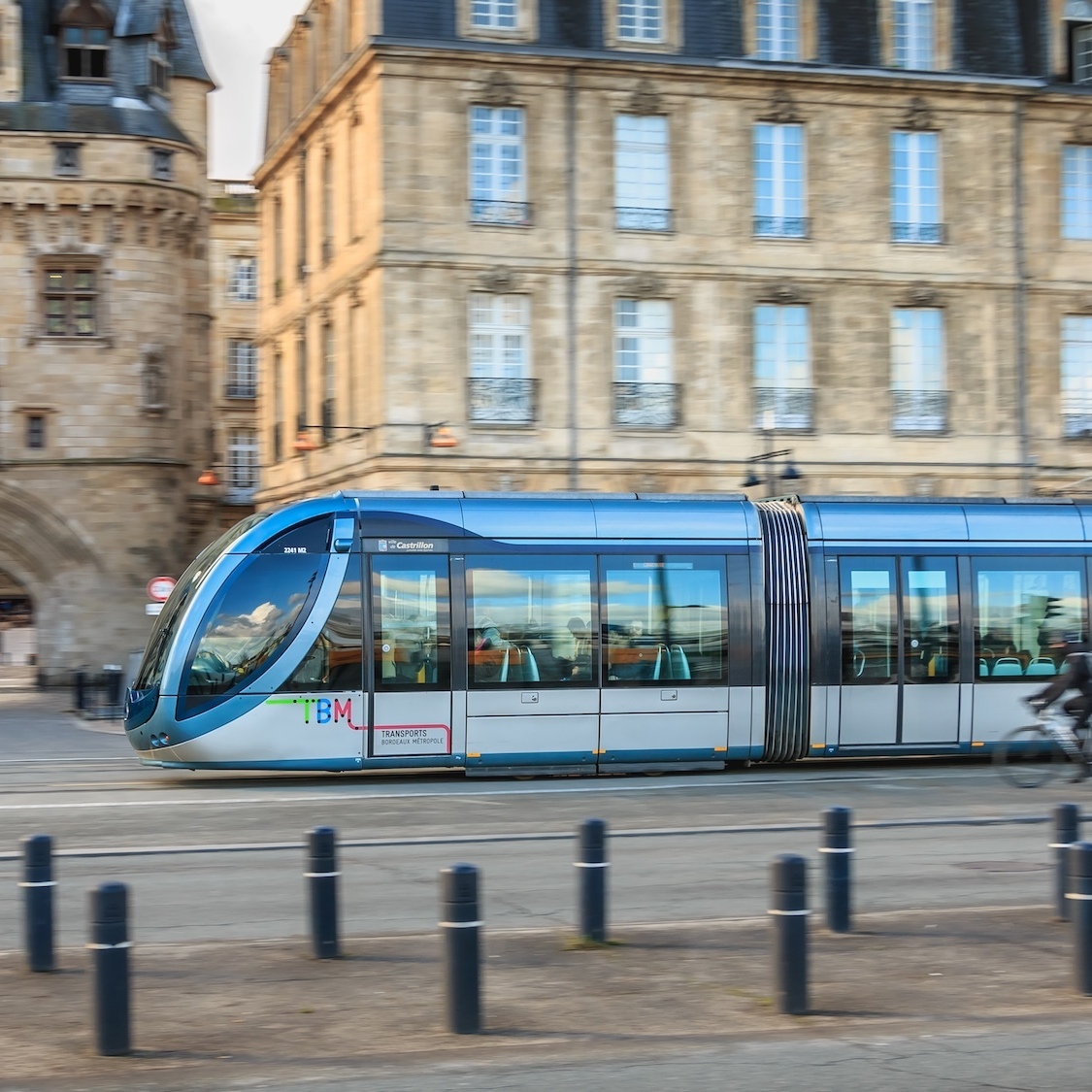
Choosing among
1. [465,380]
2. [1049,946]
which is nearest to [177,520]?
[465,380]

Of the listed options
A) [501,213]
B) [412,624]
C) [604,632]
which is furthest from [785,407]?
[412,624]

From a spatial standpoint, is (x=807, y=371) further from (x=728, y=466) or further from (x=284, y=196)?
(x=284, y=196)

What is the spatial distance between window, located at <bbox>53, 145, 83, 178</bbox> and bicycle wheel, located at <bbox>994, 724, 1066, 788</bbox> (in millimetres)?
31406

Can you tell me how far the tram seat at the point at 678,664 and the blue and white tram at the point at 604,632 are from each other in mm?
21

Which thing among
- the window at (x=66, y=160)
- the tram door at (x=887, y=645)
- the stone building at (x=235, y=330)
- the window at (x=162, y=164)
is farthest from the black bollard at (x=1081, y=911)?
the stone building at (x=235, y=330)

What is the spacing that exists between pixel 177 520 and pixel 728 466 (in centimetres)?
1781

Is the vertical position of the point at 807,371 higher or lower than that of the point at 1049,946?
higher

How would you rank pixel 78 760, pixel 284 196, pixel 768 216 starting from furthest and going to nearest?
pixel 284 196 → pixel 768 216 → pixel 78 760

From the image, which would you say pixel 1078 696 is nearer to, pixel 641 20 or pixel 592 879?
pixel 592 879

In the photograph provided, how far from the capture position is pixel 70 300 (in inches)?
1725

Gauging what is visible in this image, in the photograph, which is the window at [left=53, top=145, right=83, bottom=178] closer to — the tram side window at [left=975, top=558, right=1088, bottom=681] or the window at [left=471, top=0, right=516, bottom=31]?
the window at [left=471, top=0, right=516, bottom=31]

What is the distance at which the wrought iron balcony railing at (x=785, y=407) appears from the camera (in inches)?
1237

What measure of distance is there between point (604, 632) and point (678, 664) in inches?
35.5

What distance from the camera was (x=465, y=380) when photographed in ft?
98.2
